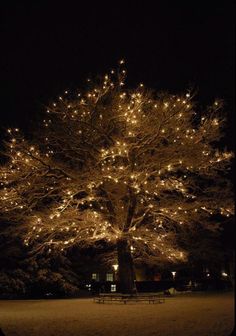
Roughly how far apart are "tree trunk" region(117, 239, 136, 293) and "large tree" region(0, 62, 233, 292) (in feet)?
0.15

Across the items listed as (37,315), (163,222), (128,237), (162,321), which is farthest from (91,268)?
(162,321)

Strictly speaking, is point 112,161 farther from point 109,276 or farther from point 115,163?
point 109,276

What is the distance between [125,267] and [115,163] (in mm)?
4903

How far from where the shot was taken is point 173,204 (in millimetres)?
21938

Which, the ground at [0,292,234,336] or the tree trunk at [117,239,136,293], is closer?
the ground at [0,292,234,336]

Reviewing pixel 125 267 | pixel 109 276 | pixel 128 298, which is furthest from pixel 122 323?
pixel 109 276

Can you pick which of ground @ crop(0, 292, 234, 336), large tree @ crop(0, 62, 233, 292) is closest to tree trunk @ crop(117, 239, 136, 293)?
large tree @ crop(0, 62, 233, 292)

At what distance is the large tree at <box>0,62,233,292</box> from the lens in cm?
2073

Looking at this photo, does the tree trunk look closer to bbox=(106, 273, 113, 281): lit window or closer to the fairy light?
the fairy light

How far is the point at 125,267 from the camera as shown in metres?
22.4

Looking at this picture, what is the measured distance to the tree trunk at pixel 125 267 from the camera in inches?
880

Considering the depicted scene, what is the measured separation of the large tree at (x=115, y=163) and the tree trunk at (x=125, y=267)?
5cm

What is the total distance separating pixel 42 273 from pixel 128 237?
796 cm

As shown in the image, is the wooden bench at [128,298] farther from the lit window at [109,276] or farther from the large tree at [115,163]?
the lit window at [109,276]
